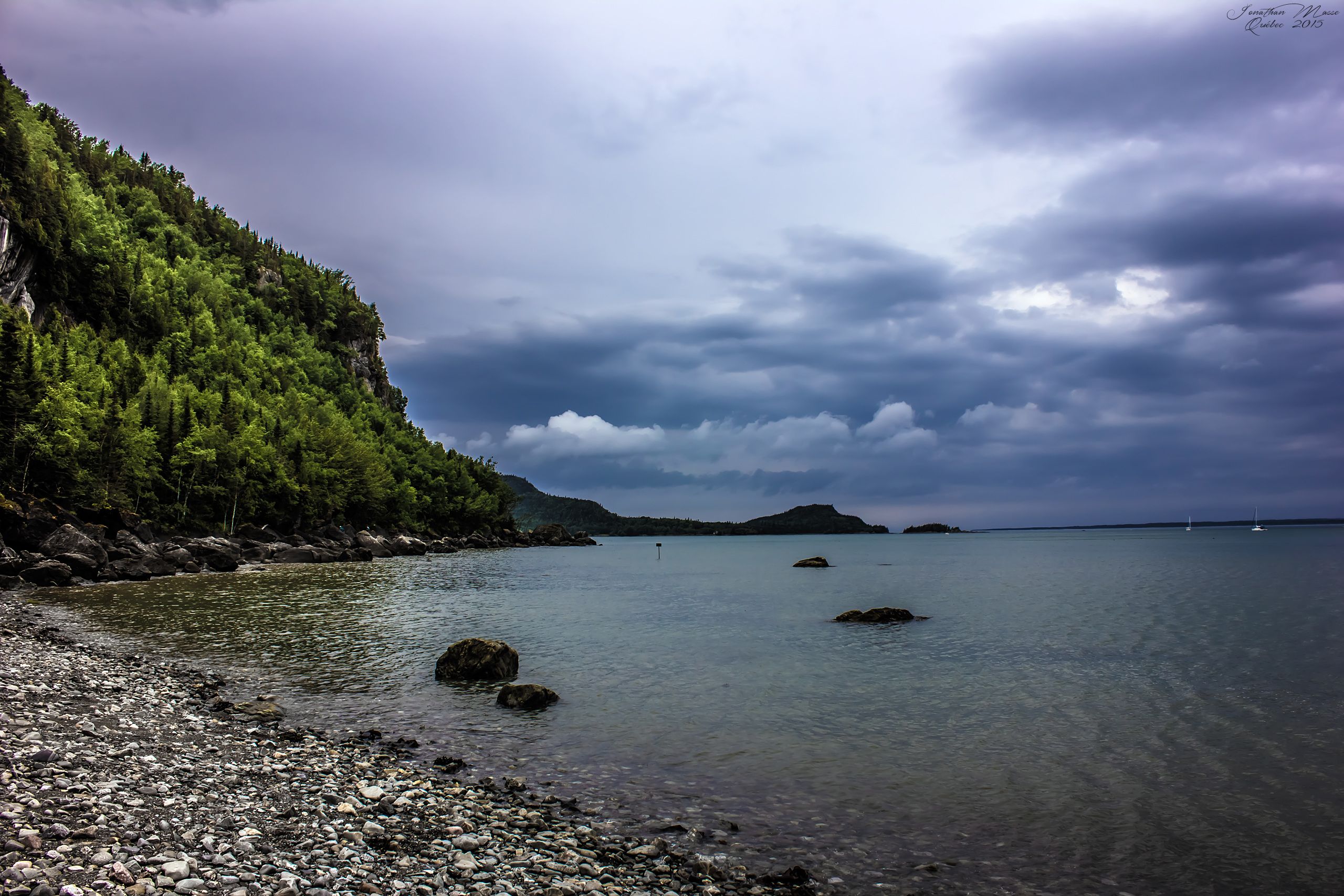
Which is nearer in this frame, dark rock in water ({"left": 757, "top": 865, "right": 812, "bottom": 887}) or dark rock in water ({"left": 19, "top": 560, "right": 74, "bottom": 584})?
dark rock in water ({"left": 757, "top": 865, "right": 812, "bottom": 887})

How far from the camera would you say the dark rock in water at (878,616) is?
41.8 meters

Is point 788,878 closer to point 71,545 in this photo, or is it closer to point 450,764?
point 450,764

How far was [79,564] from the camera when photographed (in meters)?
52.7

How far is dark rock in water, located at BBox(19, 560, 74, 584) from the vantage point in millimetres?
48594

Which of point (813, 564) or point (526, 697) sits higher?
point (526, 697)

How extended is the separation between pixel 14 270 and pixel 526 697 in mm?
126754

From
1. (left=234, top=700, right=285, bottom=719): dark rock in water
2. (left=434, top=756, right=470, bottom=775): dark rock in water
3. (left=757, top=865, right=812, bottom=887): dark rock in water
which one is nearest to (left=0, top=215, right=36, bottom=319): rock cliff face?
(left=234, top=700, right=285, bottom=719): dark rock in water

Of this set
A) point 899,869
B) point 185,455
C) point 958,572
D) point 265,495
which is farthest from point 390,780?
point 265,495

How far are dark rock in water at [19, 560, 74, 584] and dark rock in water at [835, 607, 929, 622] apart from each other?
5676cm

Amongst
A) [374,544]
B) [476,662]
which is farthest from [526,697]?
[374,544]

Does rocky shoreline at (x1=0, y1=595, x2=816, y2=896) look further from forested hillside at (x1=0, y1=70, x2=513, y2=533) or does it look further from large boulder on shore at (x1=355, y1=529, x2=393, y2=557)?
large boulder on shore at (x1=355, y1=529, x2=393, y2=557)

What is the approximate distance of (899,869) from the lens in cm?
1073

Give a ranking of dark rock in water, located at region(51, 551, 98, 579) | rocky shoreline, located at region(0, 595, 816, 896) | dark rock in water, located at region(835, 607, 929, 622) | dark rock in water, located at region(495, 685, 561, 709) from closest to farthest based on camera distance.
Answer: rocky shoreline, located at region(0, 595, 816, 896) → dark rock in water, located at region(495, 685, 561, 709) → dark rock in water, located at region(835, 607, 929, 622) → dark rock in water, located at region(51, 551, 98, 579)

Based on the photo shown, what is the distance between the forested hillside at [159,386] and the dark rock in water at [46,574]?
88.9ft
